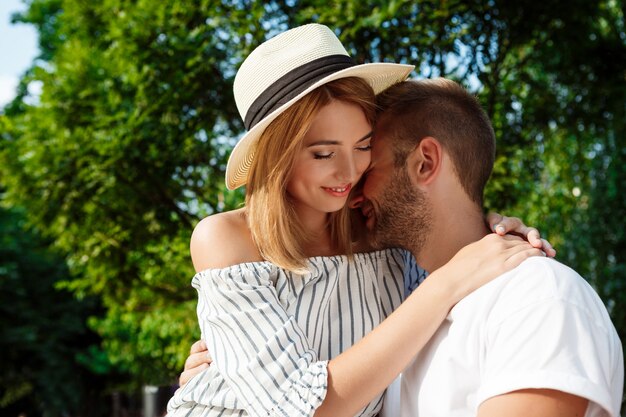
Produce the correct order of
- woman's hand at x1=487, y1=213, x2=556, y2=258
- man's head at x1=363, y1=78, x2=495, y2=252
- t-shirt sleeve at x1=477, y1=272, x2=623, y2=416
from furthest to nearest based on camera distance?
man's head at x1=363, y1=78, x2=495, y2=252
woman's hand at x1=487, y1=213, x2=556, y2=258
t-shirt sleeve at x1=477, y1=272, x2=623, y2=416

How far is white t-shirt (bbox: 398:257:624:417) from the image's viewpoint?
1871 mm

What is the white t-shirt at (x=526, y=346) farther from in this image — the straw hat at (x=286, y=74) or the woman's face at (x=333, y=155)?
the straw hat at (x=286, y=74)

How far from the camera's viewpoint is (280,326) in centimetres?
233

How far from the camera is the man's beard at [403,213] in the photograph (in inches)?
105

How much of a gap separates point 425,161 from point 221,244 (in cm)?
71

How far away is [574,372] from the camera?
6.10ft

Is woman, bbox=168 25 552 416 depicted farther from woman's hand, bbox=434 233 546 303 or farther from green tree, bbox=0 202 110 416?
green tree, bbox=0 202 110 416

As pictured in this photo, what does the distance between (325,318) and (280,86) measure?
29.8 inches

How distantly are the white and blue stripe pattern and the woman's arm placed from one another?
0.06 m

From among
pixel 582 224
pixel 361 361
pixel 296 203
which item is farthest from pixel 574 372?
pixel 582 224

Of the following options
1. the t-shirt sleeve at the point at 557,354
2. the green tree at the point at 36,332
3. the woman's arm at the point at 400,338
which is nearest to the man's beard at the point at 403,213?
the woman's arm at the point at 400,338

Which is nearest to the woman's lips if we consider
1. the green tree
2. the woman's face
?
the woman's face

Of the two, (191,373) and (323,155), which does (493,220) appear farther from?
(191,373)

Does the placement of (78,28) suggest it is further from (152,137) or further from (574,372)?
(574,372)
